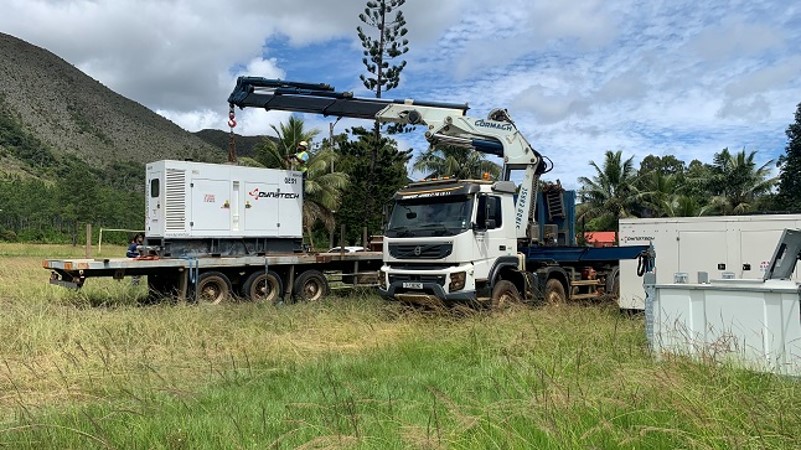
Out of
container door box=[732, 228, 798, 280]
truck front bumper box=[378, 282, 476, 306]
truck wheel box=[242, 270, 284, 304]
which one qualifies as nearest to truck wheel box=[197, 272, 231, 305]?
truck wheel box=[242, 270, 284, 304]

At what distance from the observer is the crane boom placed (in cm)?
1448

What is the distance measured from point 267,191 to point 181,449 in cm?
1233

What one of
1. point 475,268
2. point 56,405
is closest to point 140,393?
point 56,405

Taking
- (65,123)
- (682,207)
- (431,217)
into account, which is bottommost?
(431,217)

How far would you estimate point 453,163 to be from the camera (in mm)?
36750

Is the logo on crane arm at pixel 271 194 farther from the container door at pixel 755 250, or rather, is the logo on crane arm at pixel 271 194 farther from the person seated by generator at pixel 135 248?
the container door at pixel 755 250

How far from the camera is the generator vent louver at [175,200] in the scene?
14.5 meters

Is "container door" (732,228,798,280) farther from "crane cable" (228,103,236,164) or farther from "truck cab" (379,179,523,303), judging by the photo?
"crane cable" (228,103,236,164)

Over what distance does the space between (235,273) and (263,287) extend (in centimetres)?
76

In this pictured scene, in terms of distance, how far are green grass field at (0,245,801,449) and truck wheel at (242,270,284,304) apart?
12.6 feet

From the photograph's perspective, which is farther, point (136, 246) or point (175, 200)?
point (136, 246)

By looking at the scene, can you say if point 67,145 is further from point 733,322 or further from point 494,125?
point 733,322

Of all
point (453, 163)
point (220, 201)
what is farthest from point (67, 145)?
point (220, 201)

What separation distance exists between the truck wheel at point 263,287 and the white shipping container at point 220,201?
1126 mm
